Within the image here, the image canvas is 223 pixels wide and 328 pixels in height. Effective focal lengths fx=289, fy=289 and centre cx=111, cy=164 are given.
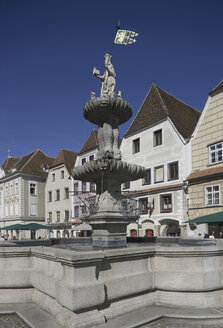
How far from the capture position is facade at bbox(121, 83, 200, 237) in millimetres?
22766

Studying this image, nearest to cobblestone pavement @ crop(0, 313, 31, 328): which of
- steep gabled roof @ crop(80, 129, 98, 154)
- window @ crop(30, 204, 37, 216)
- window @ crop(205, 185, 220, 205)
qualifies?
window @ crop(205, 185, 220, 205)

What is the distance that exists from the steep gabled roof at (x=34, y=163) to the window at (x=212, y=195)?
30.5 meters

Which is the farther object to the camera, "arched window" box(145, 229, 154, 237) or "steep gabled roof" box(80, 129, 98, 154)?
"steep gabled roof" box(80, 129, 98, 154)

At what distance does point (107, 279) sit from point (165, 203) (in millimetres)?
19094

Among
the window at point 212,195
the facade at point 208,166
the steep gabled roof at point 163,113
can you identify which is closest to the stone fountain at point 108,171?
the facade at point 208,166

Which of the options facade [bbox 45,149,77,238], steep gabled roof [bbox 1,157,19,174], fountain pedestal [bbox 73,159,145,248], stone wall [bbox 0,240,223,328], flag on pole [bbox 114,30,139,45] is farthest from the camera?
steep gabled roof [bbox 1,157,19,174]

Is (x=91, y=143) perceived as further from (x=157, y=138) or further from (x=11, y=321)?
(x=11, y=321)

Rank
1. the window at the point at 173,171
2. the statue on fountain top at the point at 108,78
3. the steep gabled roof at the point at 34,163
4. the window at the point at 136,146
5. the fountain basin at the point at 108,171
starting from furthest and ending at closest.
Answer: the steep gabled roof at the point at 34,163 < the window at the point at 136,146 < the window at the point at 173,171 < the statue on fountain top at the point at 108,78 < the fountain basin at the point at 108,171

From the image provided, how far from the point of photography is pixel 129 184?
1103 inches

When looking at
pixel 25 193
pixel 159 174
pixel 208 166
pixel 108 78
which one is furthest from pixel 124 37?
pixel 25 193

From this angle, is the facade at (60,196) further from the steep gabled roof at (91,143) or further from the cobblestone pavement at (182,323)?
the cobblestone pavement at (182,323)

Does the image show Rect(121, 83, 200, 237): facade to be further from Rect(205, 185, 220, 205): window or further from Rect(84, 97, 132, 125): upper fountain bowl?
Rect(84, 97, 132, 125): upper fountain bowl

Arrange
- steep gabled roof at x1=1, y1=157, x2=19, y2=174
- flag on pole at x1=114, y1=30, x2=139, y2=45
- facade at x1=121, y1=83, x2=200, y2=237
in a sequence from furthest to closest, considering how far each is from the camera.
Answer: steep gabled roof at x1=1, y1=157, x2=19, y2=174
facade at x1=121, y1=83, x2=200, y2=237
flag on pole at x1=114, y1=30, x2=139, y2=45

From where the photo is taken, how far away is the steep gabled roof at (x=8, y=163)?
5088 cm
